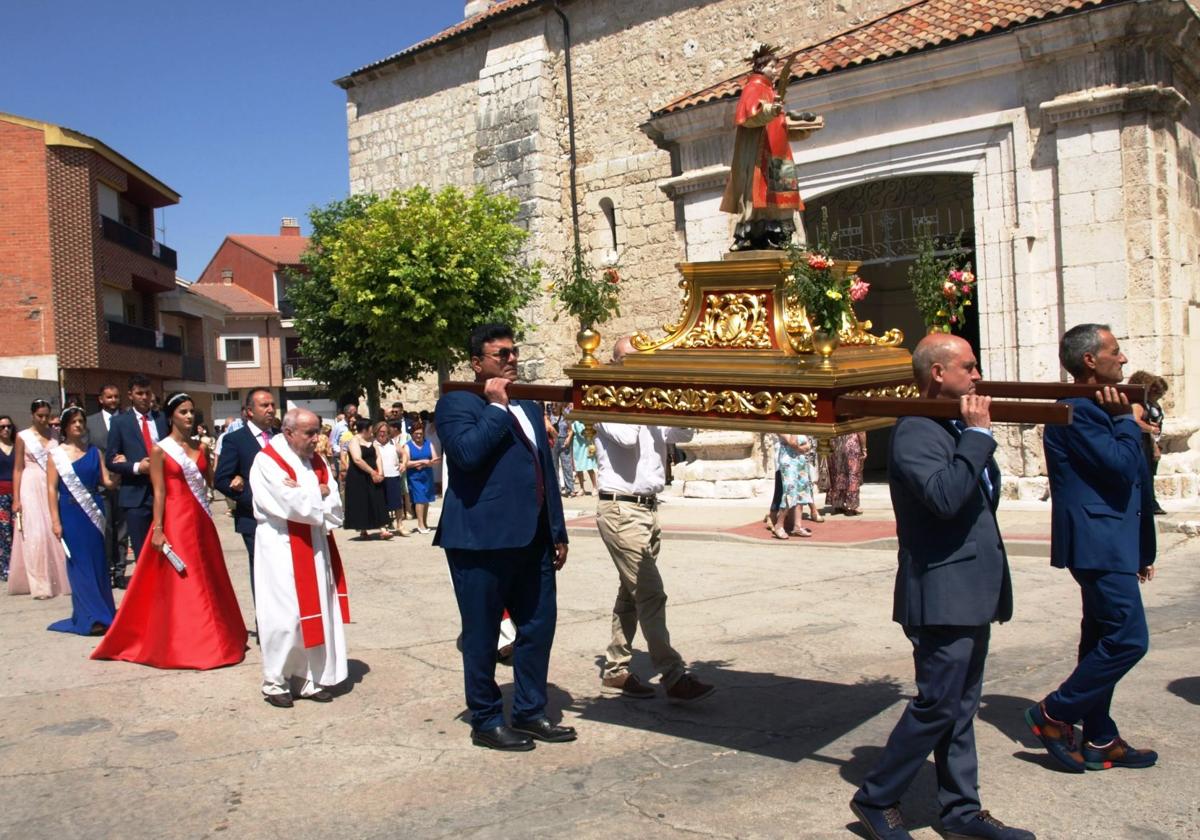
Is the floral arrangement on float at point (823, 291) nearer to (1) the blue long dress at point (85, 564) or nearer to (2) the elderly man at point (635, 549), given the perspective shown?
(2) the elderly man at point (635, 549)

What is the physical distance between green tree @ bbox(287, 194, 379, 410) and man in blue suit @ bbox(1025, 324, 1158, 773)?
23.9 meters

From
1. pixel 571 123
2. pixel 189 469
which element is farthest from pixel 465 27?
pixel 189 469

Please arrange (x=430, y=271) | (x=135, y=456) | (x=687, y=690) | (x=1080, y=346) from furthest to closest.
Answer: (x=430, y=271) < (x=135, y=456) < (x=687, y=690) < (x=1080, y=346)

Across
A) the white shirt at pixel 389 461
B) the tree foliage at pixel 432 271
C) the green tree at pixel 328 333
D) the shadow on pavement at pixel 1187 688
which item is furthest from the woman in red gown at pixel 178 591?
the green tree at pixel 328 333

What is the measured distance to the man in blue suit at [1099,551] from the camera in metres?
4.60

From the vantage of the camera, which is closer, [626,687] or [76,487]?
[626,687]

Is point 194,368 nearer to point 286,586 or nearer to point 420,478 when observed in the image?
point 420,478

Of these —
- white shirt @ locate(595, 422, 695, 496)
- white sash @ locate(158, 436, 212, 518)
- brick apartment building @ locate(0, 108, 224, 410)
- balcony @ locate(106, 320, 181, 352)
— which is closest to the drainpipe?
brick apartment building @ locate(0, 108, 224, 410)

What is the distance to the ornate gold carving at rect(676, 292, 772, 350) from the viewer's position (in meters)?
4.77

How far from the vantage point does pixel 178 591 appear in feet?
23.7

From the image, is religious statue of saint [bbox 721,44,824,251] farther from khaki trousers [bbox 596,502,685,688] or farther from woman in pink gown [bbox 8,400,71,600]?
woman in pink gown [bbox 8,400,71,600]

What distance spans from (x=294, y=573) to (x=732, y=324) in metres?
2.95

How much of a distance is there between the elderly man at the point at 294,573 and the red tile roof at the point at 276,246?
51.4 meters

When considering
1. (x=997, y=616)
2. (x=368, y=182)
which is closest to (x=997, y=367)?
(x=997, y=616)
